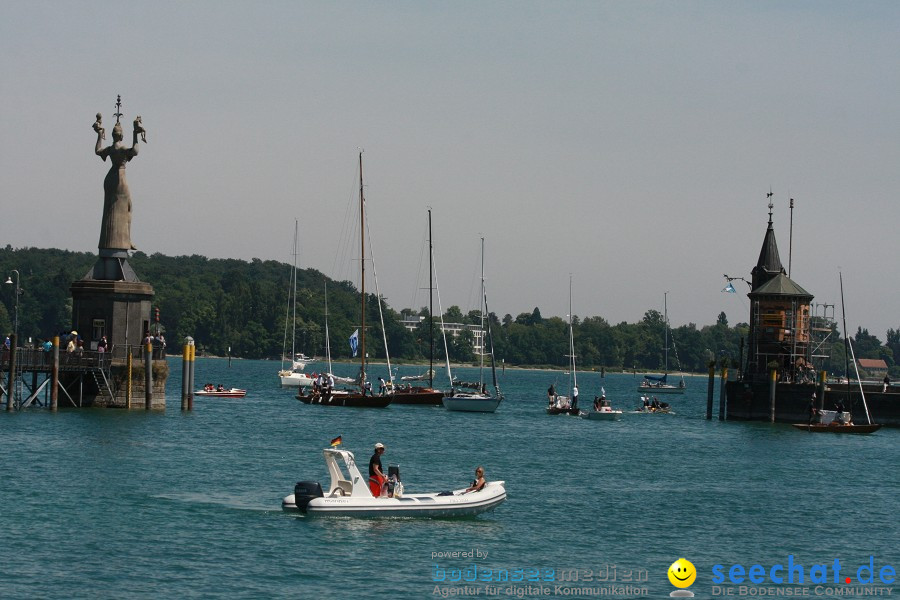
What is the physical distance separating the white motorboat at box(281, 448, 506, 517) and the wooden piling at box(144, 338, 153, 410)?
30506mm

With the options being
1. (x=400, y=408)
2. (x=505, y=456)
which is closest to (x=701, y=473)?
(x=505, y=456)

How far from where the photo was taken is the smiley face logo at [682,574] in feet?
107

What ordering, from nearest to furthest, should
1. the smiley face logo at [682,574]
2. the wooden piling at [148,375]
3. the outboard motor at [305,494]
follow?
the smiley face logo at [682,574] < the outboard motor at [305,494] < the wooden piling at [148,375]

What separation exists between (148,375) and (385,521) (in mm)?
33317

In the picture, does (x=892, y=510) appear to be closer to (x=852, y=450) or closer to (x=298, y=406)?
(x=852, y=450)

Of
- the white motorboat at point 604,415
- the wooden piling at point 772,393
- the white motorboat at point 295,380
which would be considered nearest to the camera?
the wooden piling at point 772,393

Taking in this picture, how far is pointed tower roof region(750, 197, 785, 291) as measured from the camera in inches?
3708

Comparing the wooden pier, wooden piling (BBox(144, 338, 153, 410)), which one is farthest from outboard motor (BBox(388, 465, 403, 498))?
the wooden pier

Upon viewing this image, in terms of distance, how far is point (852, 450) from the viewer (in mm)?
71812

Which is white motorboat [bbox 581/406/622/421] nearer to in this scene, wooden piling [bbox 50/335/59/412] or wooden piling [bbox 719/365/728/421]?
wooden piling [bbox 719/365/728/421]

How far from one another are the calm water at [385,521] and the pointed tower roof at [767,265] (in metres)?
21.0

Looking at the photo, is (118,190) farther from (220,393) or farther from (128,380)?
(220,393)

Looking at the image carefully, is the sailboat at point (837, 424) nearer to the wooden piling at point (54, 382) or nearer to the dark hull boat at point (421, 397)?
the dark hull boat at point (421, 397)

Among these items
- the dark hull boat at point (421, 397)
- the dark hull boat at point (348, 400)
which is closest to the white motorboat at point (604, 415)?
the dark hull boat at point (421, 397)
